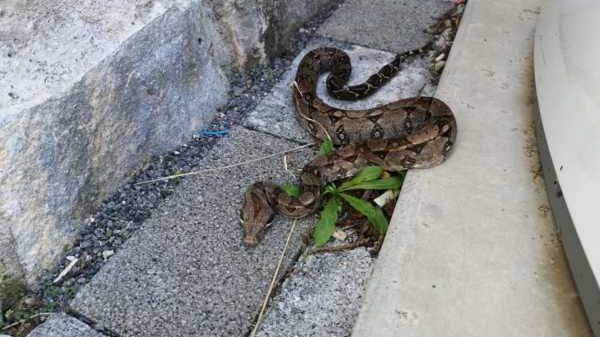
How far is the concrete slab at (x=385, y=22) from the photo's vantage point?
4898mm

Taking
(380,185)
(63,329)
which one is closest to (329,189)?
(380,185)

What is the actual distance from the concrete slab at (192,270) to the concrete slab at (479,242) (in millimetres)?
655

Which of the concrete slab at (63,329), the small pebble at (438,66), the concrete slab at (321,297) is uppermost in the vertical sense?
the concrete slab at (63,329)

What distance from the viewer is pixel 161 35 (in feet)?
11.4

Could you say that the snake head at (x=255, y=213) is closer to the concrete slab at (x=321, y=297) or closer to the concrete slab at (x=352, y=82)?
the concrete slab at (x=321, y=297)

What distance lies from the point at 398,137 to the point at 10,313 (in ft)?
7.54

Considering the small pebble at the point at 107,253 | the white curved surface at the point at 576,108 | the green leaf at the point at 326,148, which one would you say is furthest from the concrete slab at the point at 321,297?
the white curved surface at the point at 576,108

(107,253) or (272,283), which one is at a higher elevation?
(107,253)

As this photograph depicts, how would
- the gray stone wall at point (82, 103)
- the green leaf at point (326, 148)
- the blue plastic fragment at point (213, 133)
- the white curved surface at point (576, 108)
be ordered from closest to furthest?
1. the white curved surface at point (576, 108)
2. the gray stone wall at point (82, 103)
3. the green leaf at point (326, 148)
4. the blue plastic fragment at point (213, 133)

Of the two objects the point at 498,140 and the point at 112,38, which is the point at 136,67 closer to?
the point at 112,38

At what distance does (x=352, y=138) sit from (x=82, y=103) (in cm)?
169

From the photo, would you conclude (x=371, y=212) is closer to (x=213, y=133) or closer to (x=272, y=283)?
(x=272, y=283)

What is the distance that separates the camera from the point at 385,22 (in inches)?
202

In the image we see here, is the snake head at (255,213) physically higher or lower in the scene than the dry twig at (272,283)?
higher
